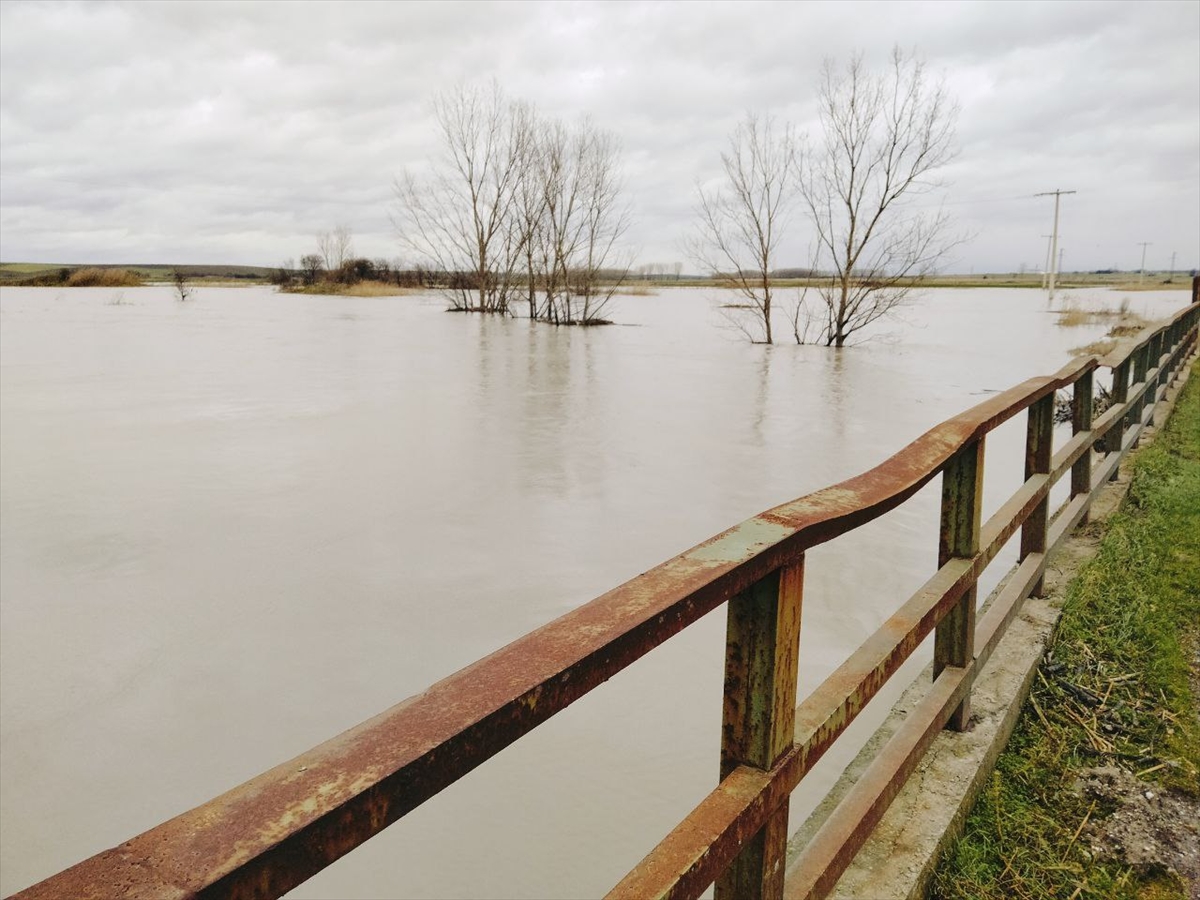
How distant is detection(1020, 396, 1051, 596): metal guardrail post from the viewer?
2.87 m

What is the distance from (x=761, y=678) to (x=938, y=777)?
1.25 meters

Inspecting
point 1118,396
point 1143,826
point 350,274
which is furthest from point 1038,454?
point 350,274

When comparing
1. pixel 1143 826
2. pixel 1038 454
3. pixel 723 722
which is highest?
pixel 1038 454

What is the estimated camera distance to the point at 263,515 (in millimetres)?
6383

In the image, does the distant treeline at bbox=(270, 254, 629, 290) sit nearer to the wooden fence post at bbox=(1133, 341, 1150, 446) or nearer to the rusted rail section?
the wooden fence post at bbox=(1133, 341, 1150, 446)

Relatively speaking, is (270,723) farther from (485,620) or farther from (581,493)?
(581,493)

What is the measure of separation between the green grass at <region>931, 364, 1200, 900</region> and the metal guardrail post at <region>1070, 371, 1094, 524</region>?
27 cm

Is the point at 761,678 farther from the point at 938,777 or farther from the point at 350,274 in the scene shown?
the point at 350,274

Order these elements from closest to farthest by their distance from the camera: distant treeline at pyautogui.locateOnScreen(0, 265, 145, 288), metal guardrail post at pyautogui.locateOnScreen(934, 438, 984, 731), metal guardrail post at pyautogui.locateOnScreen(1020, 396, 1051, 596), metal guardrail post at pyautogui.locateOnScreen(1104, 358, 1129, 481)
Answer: metal guardrail post at pyautogui.locateOnScreen(934, 438, 984, 731) < metal guardrail post at pyautogui.locateOnScreen(1020, 396, 1051, 596) < metal guardrail post at pyautogui.locateOnScreen(1104, 358, 1129, 481) < distant treeline at pyautogui.locateOnScreen(0, 265, 145, 288)

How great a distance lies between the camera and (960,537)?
2.17m

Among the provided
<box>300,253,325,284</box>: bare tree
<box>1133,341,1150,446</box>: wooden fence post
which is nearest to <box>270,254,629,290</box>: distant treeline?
<box>300,253,325,284</box>: bare tree

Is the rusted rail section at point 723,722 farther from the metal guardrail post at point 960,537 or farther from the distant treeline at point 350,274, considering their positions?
the distant treeline at point 350,274

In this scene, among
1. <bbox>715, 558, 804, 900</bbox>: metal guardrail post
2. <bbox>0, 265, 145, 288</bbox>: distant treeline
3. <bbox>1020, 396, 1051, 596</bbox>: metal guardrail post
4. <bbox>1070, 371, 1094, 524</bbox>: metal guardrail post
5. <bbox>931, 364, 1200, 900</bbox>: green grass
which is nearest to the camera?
<bbox>715, 558, 804, 900</bbox>: metal guardrail post

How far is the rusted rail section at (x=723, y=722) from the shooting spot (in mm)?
629
